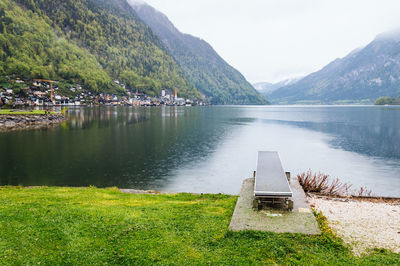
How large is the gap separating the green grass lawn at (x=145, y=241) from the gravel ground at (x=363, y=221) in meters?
0.72

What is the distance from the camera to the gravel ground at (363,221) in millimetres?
9656

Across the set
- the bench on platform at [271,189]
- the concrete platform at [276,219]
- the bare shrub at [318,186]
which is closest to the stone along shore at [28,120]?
the bare shrub at [318,186]

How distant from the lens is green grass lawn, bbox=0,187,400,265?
8344 mm

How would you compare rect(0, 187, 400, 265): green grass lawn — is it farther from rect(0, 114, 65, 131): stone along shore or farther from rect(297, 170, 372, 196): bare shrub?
rect(0, 114, 65, 131): stone along shore

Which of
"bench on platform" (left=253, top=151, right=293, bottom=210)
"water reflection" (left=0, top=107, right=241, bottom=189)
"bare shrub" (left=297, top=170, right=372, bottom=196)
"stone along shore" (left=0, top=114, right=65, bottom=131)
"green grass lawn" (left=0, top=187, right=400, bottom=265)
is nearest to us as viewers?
"green grass lawn" (left=0, top=187, right=400, bottom=265)

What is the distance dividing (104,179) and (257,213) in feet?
67.0

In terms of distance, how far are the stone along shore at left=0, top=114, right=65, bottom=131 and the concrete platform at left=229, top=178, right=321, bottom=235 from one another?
247 ft

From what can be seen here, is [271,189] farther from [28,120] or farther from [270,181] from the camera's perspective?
[28,120]

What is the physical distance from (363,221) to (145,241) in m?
9.20

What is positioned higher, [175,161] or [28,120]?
[28,120]

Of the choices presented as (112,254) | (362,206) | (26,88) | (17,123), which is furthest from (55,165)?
(26,88)

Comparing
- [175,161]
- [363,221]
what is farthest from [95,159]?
[363,221]

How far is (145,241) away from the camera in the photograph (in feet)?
30.8

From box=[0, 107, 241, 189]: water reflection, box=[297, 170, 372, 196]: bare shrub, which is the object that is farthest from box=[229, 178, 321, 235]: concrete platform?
box=[0, 107, 241, 189]: water reflection
